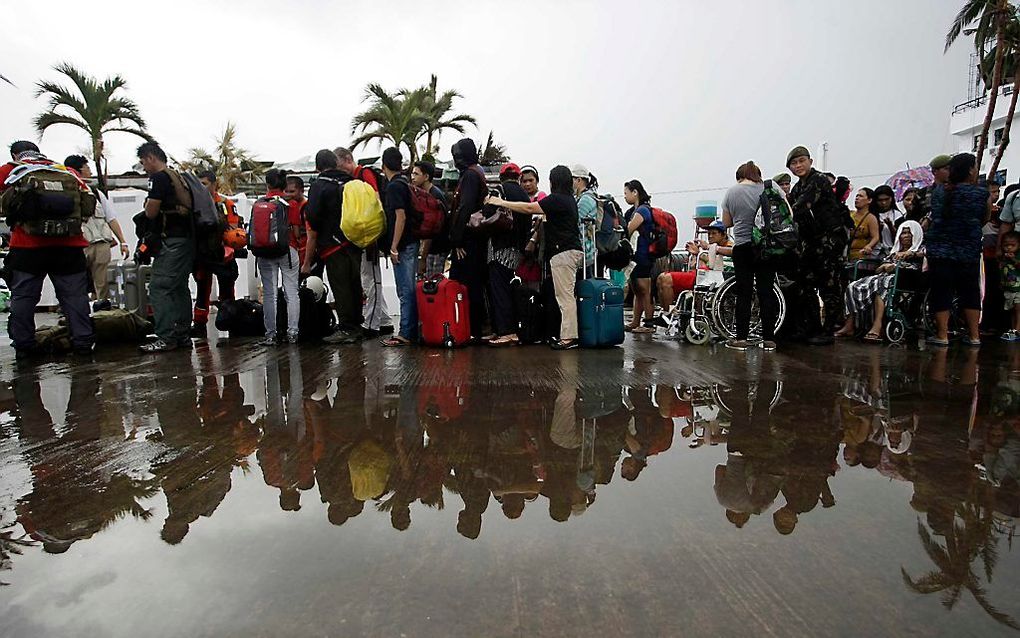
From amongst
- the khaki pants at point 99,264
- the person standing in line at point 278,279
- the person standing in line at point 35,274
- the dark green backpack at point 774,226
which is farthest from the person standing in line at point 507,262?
the khaki pants at point 99,264

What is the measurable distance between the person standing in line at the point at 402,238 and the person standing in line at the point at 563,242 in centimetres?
107

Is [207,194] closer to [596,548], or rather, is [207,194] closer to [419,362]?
[419,362]

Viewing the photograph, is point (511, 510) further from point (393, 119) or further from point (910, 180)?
point (393, 119)

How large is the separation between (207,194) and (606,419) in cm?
537

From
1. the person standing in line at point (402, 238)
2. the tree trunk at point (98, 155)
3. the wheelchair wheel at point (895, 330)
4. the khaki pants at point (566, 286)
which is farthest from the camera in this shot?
the tree trunk at point (98, 155)

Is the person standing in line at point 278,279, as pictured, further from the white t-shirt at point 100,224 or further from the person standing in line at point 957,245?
the person standing in line at point 957,245

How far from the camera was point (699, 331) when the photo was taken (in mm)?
7184

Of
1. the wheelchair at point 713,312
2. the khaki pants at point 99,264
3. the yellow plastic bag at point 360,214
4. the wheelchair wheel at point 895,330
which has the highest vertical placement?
the yellow plastic bag at point 360,214

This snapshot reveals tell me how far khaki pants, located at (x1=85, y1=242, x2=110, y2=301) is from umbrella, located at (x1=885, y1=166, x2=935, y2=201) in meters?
11.4

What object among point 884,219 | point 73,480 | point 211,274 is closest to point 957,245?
point 884,219

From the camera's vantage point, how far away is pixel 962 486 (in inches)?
103

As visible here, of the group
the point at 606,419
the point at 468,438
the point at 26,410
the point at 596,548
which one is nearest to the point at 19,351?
the point at 26,410

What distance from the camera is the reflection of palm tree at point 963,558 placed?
5.89 feet

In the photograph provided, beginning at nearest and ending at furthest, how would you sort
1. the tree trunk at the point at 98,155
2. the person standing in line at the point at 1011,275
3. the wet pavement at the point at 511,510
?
the wet pavement at the point at 511,510, the person standing in line at the point at 1011,275, the tree trunk at the point at 98,155
